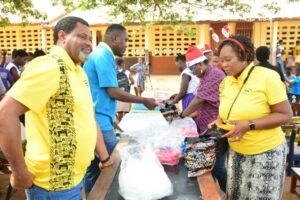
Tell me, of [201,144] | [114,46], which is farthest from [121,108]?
[201,144]

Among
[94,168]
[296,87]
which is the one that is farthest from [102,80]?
[296,87]

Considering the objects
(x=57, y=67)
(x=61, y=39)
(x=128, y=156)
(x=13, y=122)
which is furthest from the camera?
(x=128, y=156)

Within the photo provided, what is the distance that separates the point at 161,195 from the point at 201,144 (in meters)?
0.53

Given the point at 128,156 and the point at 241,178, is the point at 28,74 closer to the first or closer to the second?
the point at 128,156

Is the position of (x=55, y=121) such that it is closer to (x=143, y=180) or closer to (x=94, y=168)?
(x=143, y=180)

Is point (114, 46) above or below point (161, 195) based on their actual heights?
above

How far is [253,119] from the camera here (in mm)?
2084

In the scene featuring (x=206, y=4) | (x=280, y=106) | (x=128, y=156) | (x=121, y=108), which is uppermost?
(x=206, y=4)

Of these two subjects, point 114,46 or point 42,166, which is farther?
point 114,46

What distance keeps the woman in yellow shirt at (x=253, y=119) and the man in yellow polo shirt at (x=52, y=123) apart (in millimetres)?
976

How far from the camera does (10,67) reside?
6004mm

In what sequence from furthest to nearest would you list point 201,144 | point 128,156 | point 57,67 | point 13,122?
1. point 201,144
2. point 128,156
3. point 57,67
4. point 13,122

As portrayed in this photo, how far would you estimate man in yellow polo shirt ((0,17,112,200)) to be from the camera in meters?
1.41

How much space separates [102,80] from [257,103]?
116 cm
